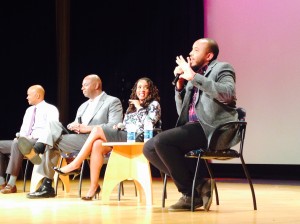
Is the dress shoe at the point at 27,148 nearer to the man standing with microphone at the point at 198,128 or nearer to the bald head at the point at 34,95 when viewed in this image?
A: the bald head at the point at 34,95

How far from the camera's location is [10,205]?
4.52m

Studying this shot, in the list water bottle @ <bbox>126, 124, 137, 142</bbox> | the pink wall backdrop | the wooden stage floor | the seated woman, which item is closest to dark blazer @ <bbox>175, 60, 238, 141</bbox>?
the wooden stage floor

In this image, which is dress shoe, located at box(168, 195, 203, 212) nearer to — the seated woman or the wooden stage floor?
the wooden stage floor

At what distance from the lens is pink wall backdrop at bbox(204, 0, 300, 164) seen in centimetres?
683

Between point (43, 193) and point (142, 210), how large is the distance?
1.41 meters

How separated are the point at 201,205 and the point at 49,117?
2.48 meters

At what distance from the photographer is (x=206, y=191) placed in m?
3.87

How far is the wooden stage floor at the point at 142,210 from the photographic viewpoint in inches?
135

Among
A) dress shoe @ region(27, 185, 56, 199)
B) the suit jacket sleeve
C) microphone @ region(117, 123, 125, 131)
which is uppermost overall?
the suit jacket sleeve

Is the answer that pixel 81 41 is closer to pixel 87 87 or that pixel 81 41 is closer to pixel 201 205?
pixel 87 87

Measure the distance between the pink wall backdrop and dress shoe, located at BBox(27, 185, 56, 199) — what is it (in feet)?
9.29

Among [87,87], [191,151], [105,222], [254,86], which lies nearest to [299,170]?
[254,86]

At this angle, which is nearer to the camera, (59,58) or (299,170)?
(299,170)

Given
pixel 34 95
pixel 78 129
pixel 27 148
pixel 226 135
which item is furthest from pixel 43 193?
pixel 226 135
